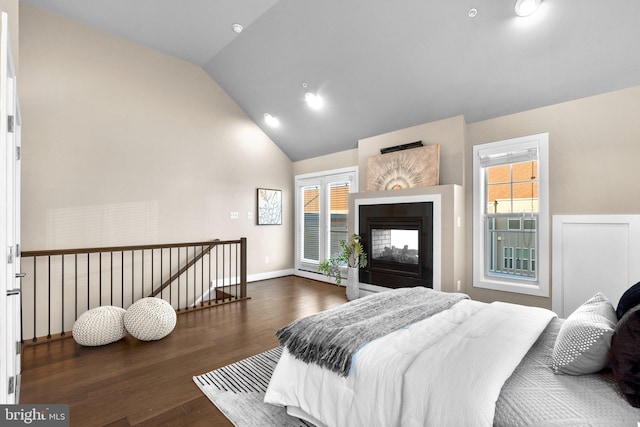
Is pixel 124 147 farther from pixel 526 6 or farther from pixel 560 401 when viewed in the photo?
pixel 560 401

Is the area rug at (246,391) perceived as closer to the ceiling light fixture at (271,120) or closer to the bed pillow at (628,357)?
the bed pillow at (628,357)

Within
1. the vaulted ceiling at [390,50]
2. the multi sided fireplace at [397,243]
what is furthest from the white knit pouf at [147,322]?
the vaulted ceiling at [390,50]

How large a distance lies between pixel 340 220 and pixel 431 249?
77.2 inches

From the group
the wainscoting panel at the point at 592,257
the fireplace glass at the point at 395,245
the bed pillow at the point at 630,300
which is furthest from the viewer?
the fireplace glass at the point at 395,245

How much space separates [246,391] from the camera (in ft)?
6.76

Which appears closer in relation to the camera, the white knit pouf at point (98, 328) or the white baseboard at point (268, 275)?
the white knit pouf at point (98, 328)

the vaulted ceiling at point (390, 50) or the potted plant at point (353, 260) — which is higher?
the vaulted ceiling at point (390, 50)

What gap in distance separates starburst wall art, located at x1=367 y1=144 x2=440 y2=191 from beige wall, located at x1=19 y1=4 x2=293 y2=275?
2.23 metres

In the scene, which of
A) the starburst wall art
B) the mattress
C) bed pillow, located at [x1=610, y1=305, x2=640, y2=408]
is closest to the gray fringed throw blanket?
the mattress

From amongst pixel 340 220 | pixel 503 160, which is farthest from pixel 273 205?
pixel 503 160

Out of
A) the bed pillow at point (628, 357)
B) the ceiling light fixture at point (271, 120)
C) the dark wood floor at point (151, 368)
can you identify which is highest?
the ceiling light fixture at point (271, 120)

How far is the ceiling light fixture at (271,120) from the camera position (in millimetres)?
5206

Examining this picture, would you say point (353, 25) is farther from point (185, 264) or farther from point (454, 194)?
point (185, 264)

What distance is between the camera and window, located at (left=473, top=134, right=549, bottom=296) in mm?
3289
